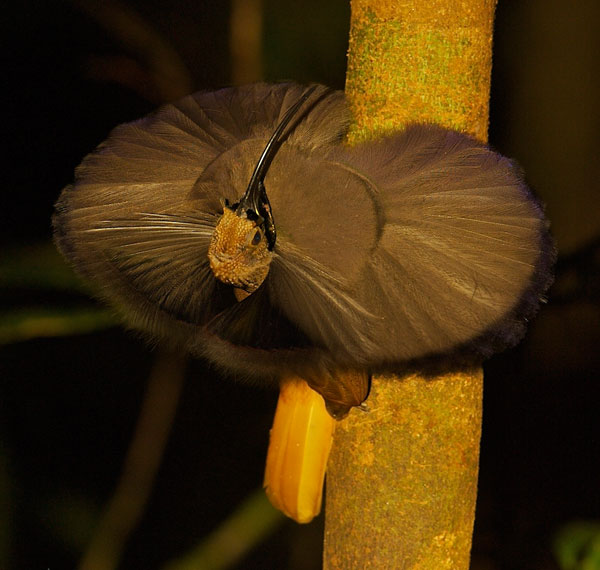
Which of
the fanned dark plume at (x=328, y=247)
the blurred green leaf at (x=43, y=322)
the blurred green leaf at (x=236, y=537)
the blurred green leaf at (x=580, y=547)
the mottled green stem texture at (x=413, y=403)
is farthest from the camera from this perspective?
the blurred green leaf at (x=236, y=537)

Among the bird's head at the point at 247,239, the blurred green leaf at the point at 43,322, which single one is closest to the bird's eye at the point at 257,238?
the bird's head at the point at 247,239

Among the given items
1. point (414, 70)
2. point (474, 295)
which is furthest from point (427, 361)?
point (414, 70)

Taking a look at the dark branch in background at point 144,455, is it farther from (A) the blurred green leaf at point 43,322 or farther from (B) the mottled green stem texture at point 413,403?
(B) the mottled green stem texture at point 413,403

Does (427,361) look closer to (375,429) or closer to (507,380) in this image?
(375,429)

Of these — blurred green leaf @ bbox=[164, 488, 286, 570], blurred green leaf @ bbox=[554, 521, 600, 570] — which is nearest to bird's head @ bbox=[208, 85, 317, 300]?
blurred green leaf @ bbox=[554, 521, 600, 570]

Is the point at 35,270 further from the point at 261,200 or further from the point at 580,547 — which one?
the point at 580,547

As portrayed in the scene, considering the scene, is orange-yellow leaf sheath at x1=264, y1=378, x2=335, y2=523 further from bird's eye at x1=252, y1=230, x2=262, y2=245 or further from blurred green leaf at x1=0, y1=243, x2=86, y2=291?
blurred green leaf at x1=0, y1=243, x2=86, y2=291
